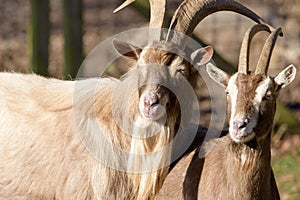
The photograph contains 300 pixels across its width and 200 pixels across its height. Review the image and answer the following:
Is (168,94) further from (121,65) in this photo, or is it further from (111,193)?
(121,65)

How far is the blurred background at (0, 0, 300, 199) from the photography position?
42.4 feet

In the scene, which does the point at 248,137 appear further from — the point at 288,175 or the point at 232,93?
the point at 288,175

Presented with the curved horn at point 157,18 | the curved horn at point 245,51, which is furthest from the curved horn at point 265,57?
the curved horn at point 157,18

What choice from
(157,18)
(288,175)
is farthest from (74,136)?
(288,175)

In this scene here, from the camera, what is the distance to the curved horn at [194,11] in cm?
876

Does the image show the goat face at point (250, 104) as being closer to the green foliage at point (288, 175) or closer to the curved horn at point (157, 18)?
the curved horn at point (157, 18)

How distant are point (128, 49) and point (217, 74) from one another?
91 cm

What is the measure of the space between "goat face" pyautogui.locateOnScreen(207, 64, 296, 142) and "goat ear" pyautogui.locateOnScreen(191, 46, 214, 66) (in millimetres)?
293

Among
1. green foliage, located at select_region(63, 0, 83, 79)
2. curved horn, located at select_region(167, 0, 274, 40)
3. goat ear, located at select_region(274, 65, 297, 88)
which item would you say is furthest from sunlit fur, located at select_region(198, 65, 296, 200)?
green foliage, located at select_region(63, 0, 83, 79)

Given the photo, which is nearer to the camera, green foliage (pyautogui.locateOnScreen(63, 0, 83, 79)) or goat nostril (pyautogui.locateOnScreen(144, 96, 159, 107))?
goat nostril (pyautogui.locateOnScreen(144, 96, 159, 107))

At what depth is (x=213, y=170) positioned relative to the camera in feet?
29.8

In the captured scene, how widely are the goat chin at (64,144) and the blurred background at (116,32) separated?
3.42 meters

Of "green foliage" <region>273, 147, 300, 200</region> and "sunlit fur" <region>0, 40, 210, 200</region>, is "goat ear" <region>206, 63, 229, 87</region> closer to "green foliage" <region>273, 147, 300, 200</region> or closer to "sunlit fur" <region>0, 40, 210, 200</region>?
"sunlit fur" <region>0, 40, 210, 200</region>

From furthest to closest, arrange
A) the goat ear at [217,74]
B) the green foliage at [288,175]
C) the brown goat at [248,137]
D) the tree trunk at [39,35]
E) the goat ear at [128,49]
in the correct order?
the tree trunk at [39,35] < the green foliage at [288,175] < the goat ear at [217,74] < the goat ear at [128,49] < the brown goat at [248,137]
